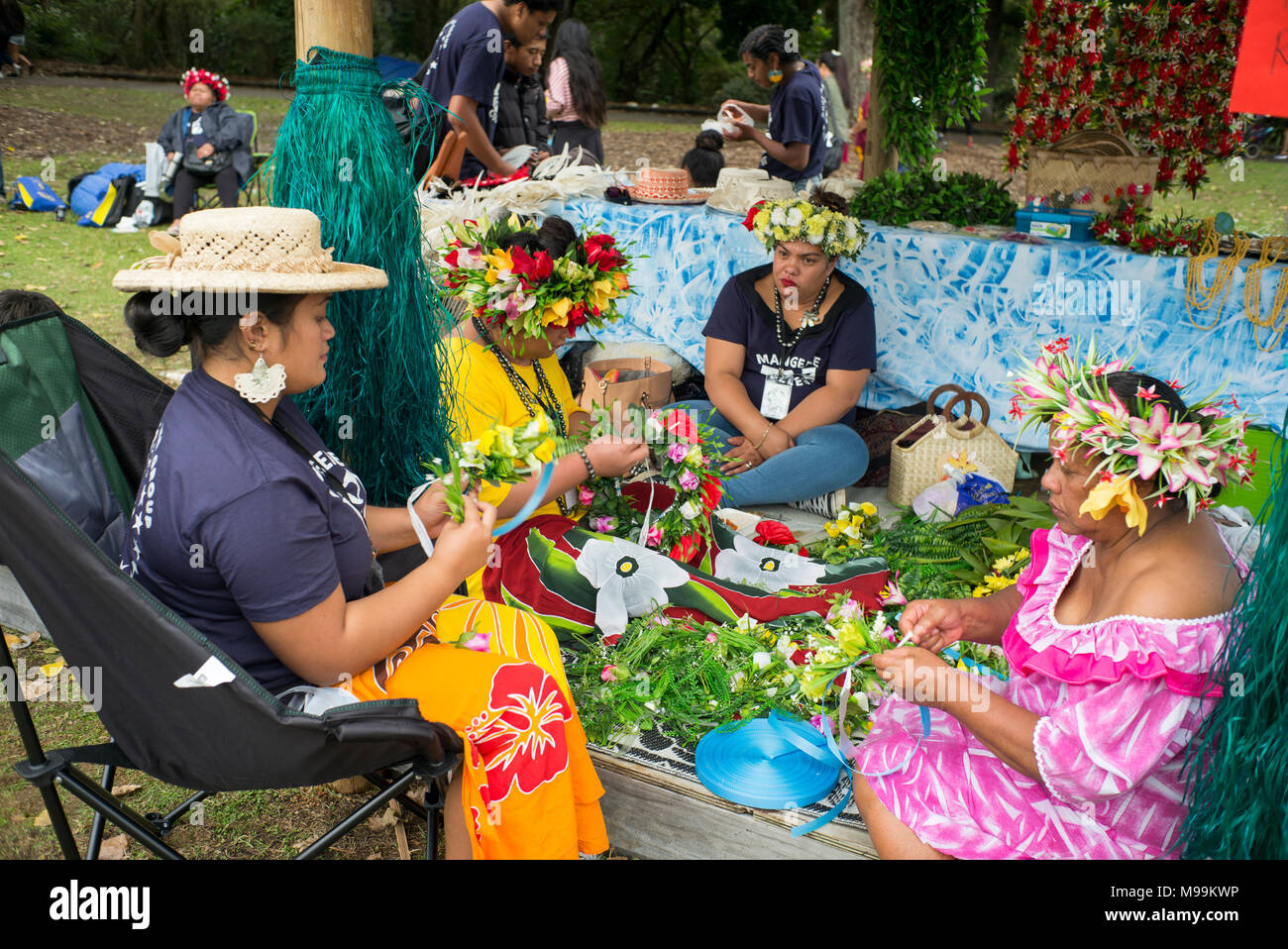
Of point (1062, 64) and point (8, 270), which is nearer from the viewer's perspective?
point (1062, 64)

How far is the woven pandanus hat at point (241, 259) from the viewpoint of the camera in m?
1.84

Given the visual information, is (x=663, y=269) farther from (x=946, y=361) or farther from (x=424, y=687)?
(x=424, y=687)

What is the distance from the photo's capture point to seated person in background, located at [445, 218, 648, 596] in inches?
109

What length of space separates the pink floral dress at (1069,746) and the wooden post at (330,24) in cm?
213

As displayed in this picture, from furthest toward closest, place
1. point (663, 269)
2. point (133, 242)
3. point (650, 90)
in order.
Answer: point (650, 90) < point (133, 242) < point (663, 269)

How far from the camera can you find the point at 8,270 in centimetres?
738

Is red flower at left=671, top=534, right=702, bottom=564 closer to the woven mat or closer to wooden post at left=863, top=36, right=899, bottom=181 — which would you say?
the woven mat

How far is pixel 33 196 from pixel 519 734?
31.9 ft

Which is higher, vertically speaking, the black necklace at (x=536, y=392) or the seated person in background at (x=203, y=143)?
the seated person in background at (x=203, y=143)

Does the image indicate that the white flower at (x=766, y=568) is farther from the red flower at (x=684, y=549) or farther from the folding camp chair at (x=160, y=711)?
the folding camp chair at (x=160, y=711)

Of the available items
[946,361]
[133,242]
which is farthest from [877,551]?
[133,242]

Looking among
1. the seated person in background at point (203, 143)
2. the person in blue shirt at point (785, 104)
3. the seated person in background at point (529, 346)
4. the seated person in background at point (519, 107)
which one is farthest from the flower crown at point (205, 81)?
the seated person in background at point (529, 346)

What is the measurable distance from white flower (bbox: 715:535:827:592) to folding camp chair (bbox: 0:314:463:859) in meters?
1.45

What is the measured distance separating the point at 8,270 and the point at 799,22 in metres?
18.1
